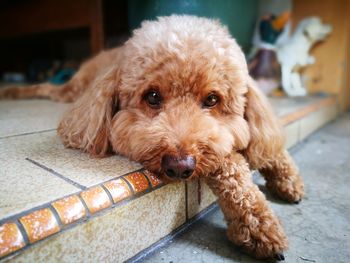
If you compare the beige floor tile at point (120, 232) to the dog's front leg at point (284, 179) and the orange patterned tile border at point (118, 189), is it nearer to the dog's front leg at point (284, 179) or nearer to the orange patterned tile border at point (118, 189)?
the orange patterned tile border at point (118, 189)

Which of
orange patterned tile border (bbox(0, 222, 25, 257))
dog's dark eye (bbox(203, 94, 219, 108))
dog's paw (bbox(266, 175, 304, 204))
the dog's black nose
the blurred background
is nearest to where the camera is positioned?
orange patterned tile border (bbox(0, 222, 25, 257))

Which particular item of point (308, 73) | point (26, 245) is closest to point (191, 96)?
point (26, 245)

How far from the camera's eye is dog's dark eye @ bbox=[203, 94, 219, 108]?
1.14m

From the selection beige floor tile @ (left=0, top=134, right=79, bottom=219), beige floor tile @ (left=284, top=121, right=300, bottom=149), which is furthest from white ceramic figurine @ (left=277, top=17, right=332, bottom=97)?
beige floor tile @ (left=0, top=134, right=79, bottom=219)

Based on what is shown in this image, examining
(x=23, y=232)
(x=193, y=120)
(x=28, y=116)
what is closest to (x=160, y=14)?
(x=28, y=116)

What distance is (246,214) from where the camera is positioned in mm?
983

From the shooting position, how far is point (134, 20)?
227 centimetres

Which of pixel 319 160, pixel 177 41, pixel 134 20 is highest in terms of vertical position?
pixel 134 20

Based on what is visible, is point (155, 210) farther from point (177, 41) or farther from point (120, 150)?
point (177, 41)

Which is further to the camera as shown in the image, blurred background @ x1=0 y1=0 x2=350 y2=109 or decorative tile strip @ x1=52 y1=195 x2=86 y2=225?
blurred background @ x1=0 y1=0 x2=350 y2=109

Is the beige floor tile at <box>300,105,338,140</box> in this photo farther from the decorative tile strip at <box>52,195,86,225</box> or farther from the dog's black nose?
the decorative tile strip at <box>52,195,86,225</box>

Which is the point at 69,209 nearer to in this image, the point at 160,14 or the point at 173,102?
the point at 173,102

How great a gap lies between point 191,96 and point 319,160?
1190 mm

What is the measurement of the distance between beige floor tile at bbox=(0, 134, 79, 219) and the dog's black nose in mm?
275
